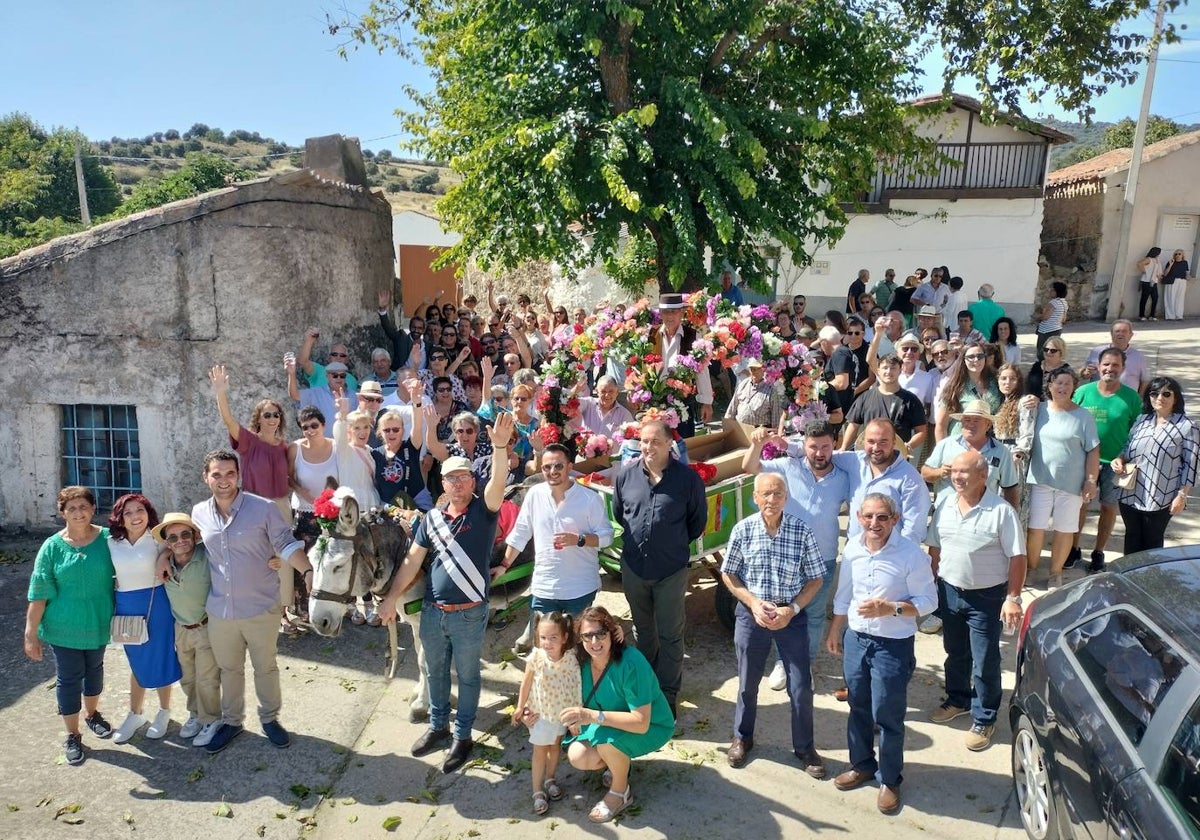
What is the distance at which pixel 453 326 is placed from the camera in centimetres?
1096

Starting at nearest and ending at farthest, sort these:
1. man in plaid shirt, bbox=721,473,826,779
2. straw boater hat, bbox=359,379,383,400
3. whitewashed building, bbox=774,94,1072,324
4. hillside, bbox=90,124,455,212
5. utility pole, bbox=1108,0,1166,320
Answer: man in plaid shirt, bbox=721,473,826,779 → straw boater hat, bbox=359,379,383,400 → utility pole, bbox=1108,0,1166,320 → whitewashed building, bbox=774,94,1072,324 → hillside, bbox=90,124,455,212

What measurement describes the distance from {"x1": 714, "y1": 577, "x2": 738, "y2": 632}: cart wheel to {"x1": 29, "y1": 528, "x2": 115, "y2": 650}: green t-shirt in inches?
166

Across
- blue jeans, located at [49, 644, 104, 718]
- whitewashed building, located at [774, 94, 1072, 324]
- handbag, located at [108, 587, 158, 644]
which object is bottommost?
blue jeans, located at [49, 644, 104, 718]

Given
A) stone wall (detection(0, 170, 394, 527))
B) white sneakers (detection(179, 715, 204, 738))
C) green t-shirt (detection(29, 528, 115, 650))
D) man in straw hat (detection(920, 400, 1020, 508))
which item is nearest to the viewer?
green t-shirt (detection(29, 528, 115, 650))

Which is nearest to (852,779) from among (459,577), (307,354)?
(459,577)

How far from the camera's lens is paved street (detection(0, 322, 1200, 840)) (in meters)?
4.70

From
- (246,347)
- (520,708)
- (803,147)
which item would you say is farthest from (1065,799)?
(803,147)

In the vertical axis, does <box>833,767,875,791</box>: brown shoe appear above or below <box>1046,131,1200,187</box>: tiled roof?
below

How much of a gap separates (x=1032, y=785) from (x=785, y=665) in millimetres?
1367

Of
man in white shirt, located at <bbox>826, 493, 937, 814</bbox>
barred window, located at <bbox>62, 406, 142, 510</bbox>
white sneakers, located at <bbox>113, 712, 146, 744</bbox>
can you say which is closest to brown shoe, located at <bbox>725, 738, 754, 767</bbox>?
man in white shirt, located at <bbox>826, 493, 937, 814</bbox>

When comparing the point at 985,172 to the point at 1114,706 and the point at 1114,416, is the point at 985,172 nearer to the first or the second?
the point at 1114,416

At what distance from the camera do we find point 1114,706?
3.56m

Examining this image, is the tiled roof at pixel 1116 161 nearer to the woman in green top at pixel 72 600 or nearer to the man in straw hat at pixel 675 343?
the man in straw hat at pixel 675 343

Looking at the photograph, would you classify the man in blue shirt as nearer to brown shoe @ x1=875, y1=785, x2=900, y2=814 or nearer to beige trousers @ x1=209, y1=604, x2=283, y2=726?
beige trousers @ x1=209, y1=604, x2=283, y2=726
